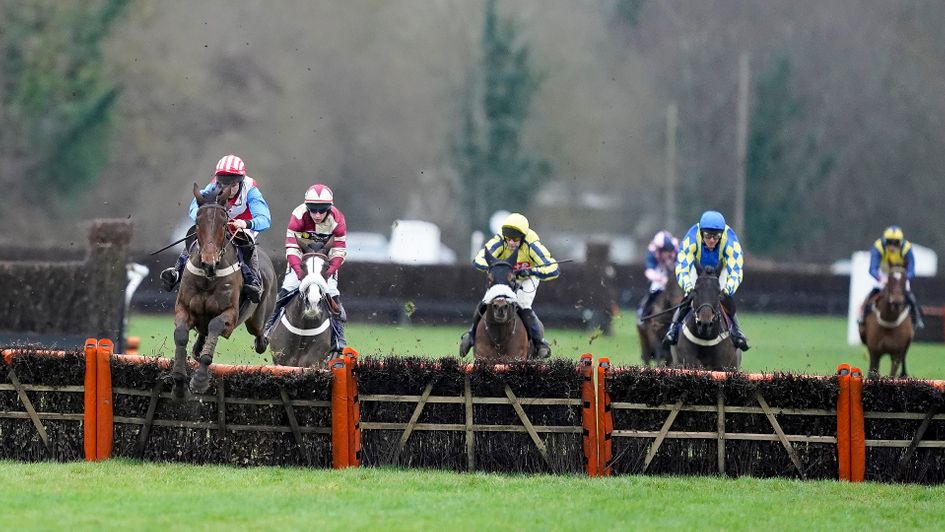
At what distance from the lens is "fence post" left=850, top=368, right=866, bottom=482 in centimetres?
962

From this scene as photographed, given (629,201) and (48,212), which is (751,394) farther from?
(629,201)

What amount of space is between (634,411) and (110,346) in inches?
155

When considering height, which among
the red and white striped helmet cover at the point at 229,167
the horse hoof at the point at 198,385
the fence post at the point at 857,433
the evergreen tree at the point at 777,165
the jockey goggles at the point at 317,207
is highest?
the evergreen tree at the point at 777,165

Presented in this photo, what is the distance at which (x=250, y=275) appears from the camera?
10727 millimetres

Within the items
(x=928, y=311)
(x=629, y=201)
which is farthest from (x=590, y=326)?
(x=629, y=201)

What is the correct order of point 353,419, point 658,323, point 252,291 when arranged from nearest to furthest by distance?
1. point 353,419
2. point 252,291
3. point 658,323

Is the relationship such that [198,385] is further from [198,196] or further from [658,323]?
[658,323]

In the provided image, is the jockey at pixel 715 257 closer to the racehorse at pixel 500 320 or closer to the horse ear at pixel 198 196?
the racehorse at pixel 500 320

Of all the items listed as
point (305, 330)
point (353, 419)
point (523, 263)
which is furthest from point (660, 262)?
point (353, 419)

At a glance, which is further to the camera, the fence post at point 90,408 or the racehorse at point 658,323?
the racehorse at point 658,323

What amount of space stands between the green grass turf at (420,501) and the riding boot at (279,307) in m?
2.54

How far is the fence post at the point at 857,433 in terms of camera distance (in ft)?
31.6

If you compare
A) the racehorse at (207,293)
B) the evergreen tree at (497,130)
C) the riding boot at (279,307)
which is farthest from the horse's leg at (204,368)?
the evergreen tree at (497,130)

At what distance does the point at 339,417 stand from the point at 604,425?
6.32ft
